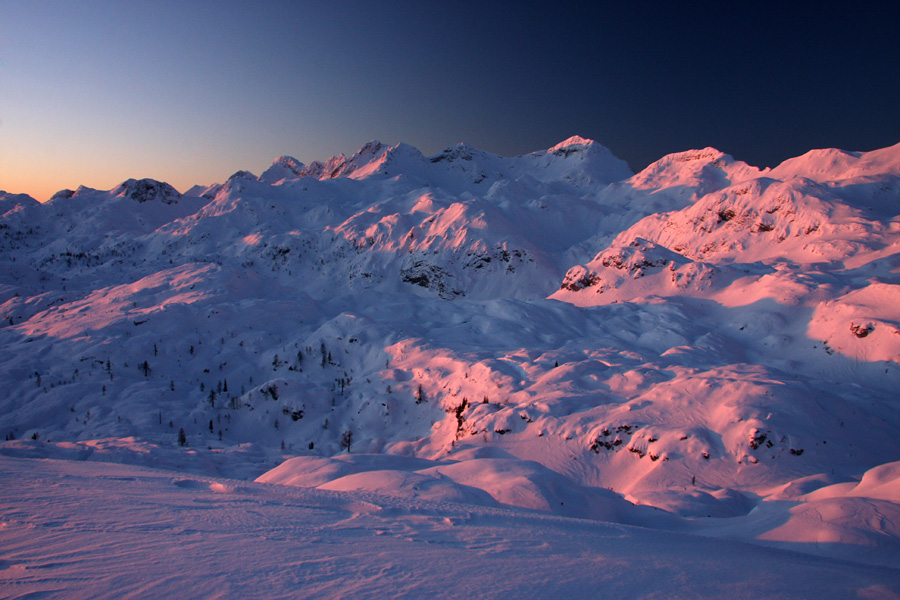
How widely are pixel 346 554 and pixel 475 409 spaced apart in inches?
382

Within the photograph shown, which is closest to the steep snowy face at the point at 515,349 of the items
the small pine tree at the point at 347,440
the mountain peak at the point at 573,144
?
the small pine tree at the point at 347,440

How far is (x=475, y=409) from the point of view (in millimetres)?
12742

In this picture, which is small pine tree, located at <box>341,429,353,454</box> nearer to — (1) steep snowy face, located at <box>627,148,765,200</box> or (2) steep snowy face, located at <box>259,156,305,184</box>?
(1) steep snowy face, located at <box>627,148,765,200</box>

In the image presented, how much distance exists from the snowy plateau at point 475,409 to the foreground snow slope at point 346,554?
26mm

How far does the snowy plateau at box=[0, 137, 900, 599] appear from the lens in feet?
10.7

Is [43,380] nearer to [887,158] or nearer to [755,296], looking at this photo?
[755,296]

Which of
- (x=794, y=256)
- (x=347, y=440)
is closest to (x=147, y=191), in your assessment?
(x=347, y=440)

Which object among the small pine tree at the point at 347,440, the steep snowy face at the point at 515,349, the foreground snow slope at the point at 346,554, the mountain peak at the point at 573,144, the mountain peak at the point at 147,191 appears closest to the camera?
the foreground snow slope at the point at 346,554

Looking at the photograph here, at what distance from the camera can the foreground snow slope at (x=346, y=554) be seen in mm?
2703

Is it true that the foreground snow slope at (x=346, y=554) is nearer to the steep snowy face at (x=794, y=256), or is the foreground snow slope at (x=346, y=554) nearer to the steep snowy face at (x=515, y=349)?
the steep snowy face at (x=515, y=349)

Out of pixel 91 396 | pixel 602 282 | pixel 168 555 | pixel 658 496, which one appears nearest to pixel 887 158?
pixel 602 282

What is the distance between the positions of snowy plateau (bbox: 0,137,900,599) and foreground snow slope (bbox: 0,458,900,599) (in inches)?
1.0

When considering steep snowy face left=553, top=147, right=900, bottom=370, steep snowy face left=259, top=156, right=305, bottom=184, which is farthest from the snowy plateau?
steep snowy face left=259, top=156, right=305, bottom=184

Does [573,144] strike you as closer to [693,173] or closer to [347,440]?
[693,173]
